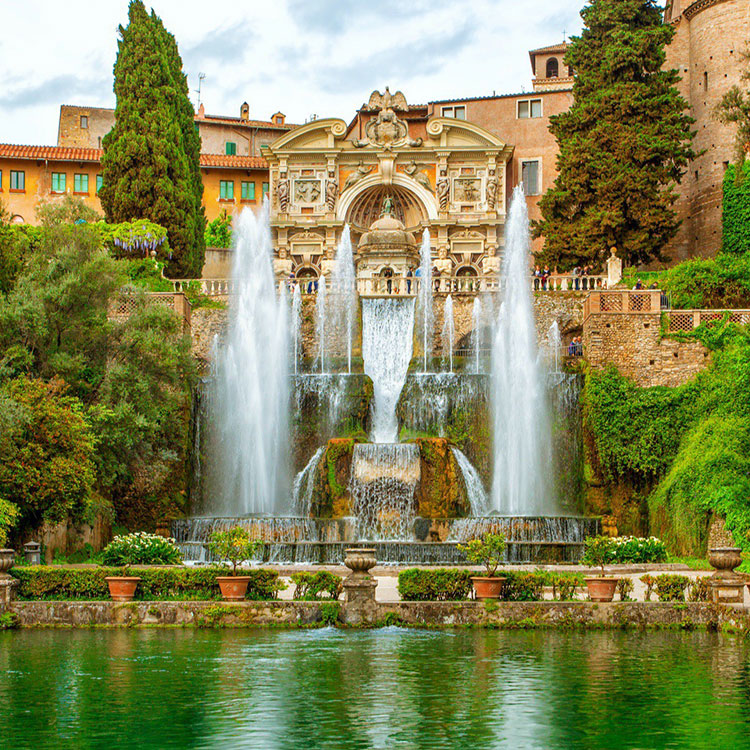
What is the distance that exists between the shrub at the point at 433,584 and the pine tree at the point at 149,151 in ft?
93.2

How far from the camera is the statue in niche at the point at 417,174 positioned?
49.9 meters

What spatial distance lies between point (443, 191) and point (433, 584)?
112 feet

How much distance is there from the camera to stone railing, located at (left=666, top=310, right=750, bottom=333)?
32.2 meters

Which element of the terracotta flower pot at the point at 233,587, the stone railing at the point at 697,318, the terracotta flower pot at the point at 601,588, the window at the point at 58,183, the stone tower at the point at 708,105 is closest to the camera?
the terracotta flower pot at the point at 601,588

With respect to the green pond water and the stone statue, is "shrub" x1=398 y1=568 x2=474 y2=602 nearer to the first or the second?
the green pond water

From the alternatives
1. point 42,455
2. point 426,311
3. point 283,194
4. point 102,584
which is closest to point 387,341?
point 426,311

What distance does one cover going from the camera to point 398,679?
12.3m

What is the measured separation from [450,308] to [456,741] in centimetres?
2938

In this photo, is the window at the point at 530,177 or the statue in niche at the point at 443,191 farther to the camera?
the window at the point at 530,177

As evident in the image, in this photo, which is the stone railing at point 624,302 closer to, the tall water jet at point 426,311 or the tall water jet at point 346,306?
the tall water jet at point 426,311

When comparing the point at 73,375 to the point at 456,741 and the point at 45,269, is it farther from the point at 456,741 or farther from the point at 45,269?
the point at 456,741

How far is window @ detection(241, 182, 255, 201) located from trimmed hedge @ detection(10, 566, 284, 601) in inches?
1562

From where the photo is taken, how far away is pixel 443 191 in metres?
49.6

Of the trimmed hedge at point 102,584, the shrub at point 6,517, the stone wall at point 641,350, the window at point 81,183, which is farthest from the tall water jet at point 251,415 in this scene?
the window at point 81,183
